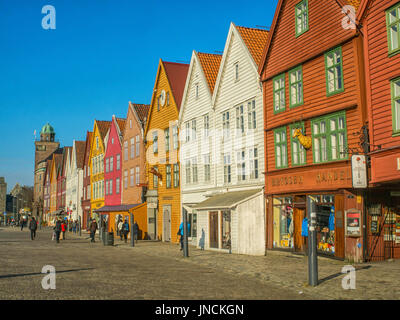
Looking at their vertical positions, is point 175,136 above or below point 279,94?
below

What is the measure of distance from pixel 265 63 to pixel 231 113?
14.5ft

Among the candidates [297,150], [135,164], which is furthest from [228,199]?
[135,164]

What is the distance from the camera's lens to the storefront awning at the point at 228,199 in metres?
24.5

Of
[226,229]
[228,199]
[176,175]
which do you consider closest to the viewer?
[228,199]

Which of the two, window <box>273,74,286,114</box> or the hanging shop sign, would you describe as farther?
window <box>273,74,286,114</box>

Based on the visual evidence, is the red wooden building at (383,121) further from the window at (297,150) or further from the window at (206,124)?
the window at (206,124)

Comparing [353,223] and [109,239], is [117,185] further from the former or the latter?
[353,223]

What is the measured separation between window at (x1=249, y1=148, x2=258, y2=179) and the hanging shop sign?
754 cm

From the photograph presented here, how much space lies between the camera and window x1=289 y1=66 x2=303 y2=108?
73.6 feet

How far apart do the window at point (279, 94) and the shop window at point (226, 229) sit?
6.19 meters

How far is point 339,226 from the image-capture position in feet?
63.8

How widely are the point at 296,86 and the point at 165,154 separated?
1713cm

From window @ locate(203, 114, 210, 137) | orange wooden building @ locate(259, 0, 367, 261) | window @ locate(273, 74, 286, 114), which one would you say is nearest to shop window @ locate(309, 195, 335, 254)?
orange wooden building @ locate(259, 0, 367, 261)

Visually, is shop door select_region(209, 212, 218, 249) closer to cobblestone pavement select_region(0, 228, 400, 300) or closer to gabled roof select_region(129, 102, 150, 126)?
cobblestone pavement select_region(0, 228, 400, 300)
